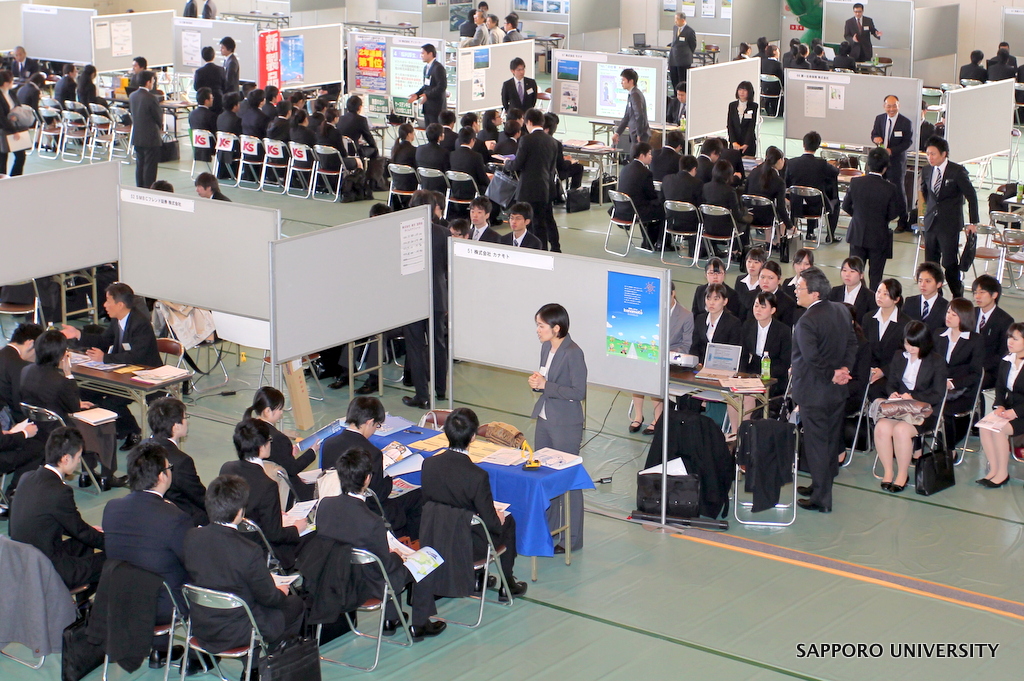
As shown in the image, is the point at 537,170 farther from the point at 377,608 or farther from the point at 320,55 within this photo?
the point at 320,55

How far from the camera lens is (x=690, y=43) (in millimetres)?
20031

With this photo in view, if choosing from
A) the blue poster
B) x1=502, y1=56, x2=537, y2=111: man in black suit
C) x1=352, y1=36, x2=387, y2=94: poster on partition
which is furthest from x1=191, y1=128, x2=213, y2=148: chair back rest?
the blue poster

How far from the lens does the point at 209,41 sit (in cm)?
1767

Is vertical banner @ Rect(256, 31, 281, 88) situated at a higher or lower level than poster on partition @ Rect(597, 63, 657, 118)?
higher

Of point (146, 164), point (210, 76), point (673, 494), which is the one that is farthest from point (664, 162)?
point (210, 76)

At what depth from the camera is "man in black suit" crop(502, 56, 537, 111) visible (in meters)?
15.2

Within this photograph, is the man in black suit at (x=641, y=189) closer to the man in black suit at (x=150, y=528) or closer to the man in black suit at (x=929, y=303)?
the man in black suit at (x=929, y=303)

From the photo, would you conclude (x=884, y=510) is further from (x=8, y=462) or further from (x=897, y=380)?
(x=8, y=462)

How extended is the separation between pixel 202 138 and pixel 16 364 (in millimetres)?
8223

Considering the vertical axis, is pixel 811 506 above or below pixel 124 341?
below

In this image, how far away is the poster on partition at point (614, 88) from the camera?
14656 millimetres

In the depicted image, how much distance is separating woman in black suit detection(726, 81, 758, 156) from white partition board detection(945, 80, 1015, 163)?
215 centimetres

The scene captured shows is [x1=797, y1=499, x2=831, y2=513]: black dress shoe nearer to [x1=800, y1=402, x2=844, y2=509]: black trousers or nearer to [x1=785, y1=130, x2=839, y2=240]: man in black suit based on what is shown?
[x1=800, y1=402, x2=844, y2=509]: black trousers

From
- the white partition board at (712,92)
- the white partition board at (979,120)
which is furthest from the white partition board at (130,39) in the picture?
the white partition board at (979,120)
